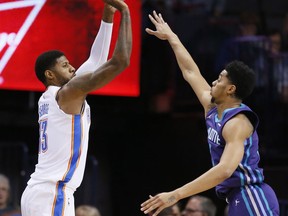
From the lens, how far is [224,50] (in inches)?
467

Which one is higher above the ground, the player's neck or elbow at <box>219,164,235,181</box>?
the player's neck

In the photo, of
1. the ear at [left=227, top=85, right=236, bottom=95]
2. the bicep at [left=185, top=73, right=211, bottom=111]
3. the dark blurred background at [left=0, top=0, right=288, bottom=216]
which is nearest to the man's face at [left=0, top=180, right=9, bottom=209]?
the dark blurred background at [left=0, top=0, right=288, bottom=216]

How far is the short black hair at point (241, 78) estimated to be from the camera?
696cm

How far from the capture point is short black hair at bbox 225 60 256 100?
22.8ft

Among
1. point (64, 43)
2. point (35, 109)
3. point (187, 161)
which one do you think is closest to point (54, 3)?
point (64, 43)

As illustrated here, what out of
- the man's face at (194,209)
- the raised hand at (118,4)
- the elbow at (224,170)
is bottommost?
the man's face at (194,209)

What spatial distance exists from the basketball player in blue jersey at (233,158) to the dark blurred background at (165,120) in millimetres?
Result: 4150

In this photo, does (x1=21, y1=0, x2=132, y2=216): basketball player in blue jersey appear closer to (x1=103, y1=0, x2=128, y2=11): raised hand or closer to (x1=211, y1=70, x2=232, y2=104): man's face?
(x1=103, y1=0, x2=128, y2=11): raised hand

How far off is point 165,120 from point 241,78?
5.84 metres

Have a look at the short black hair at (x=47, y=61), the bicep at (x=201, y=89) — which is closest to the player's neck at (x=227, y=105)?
the bicep at (x=201, y=89)

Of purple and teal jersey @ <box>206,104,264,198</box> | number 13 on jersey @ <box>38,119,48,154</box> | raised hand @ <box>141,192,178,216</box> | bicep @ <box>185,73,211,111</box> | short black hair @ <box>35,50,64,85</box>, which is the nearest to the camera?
raised hand @ <box>141,192,178,216</box>

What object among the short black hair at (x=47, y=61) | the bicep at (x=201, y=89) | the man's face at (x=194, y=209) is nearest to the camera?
the short black hair at (x=47, y=61)

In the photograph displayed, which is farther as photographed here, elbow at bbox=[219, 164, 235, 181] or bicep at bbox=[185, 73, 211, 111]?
bicep at bbox=[185, 73, 211, 111]

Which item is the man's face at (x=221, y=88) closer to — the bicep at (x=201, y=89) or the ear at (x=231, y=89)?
the ear at (x=231, y=89)
